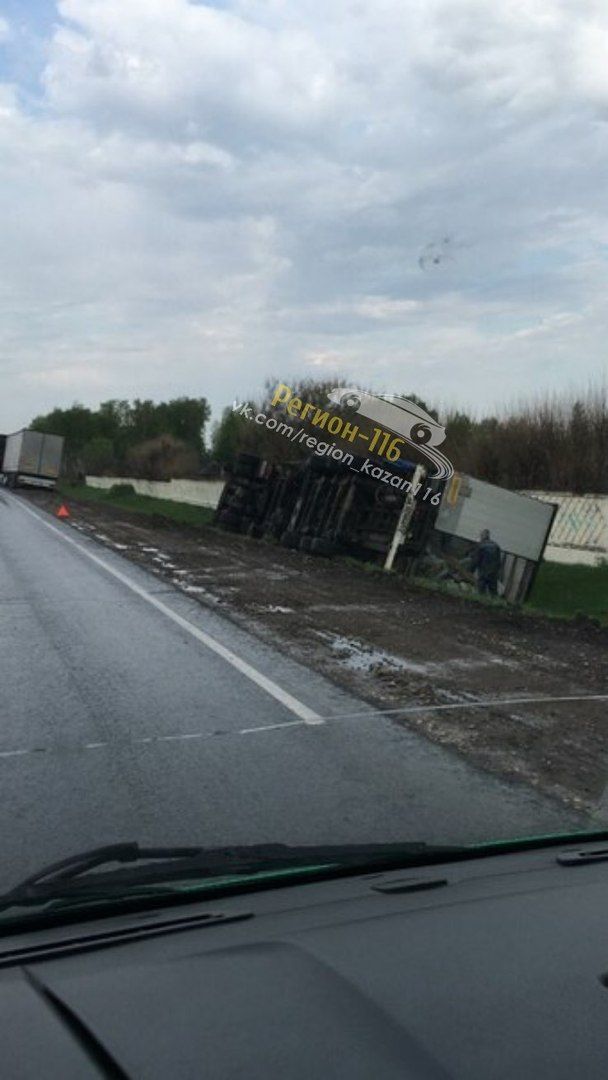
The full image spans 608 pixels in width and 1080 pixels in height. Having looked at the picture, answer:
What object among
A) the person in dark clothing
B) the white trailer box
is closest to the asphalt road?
the person in dark clothing

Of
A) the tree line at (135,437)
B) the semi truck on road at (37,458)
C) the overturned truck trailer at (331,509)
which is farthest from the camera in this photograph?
the tree line at (135,437)

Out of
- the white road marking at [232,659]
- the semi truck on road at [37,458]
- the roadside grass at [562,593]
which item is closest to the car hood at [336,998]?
the white road marking at [232,659]

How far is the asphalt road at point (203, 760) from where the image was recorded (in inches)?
213

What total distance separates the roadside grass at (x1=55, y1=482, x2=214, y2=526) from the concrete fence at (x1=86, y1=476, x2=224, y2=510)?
0.67 meters

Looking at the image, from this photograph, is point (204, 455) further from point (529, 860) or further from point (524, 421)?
point (529, 860)

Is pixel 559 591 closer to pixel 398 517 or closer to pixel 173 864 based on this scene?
pixel 398 517

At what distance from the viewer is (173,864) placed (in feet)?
10.9

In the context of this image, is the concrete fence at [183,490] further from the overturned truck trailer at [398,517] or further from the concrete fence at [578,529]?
Answer: the concrete fence at [578,529]

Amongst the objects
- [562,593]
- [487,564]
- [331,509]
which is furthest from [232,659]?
[331,509]

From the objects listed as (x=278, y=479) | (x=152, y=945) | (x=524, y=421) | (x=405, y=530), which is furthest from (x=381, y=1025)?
(x=524, y=421)

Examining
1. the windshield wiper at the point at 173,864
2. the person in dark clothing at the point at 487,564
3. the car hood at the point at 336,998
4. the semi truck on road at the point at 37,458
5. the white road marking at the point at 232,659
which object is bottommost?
the semi truck on road at the point at 37,458

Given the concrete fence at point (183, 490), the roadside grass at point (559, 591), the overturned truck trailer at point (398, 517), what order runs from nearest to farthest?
the roadside grass at point (559, 591) < the overturned truck trailer at point (398, 517) < the concrete fence at point (183, 490)

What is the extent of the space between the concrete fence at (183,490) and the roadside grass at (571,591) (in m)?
25.2

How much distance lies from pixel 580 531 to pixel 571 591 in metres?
5.12
